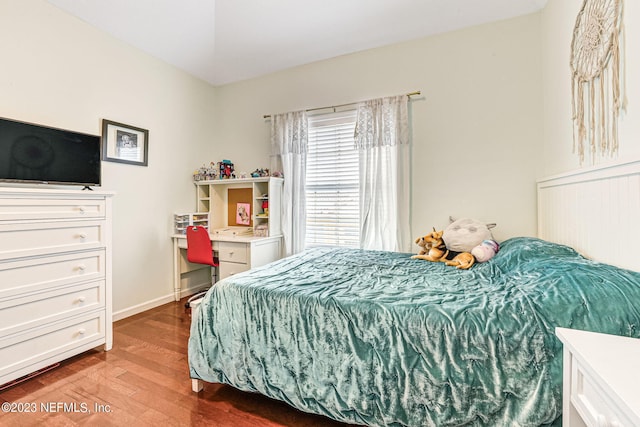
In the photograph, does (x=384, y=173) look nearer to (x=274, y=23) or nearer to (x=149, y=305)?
(x=274, y=23)

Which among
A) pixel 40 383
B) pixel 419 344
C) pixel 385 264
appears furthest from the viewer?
pixel 385 264

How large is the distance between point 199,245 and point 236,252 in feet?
1.28

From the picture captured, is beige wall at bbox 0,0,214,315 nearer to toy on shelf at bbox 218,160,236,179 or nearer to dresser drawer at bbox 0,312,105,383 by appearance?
toy on shelf at bbox 218,160,236,179

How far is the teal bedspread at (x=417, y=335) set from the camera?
1.10 m

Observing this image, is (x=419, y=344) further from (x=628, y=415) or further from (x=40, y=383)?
(x=40, y=383)

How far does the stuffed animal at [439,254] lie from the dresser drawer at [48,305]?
247cm

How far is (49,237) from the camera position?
1.90m

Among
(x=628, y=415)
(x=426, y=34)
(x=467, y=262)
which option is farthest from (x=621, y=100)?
(x=426, y=34)

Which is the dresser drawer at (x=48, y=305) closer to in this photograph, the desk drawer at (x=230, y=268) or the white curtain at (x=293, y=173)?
the desk drawer at (x=230, y=268)

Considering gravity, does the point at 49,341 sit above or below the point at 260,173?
below

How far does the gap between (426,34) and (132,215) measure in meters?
3.38

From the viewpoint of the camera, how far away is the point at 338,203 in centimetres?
320

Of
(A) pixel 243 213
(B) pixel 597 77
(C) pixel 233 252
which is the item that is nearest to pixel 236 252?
(C) pixel 233 252

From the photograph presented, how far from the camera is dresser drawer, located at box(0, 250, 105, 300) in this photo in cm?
173
